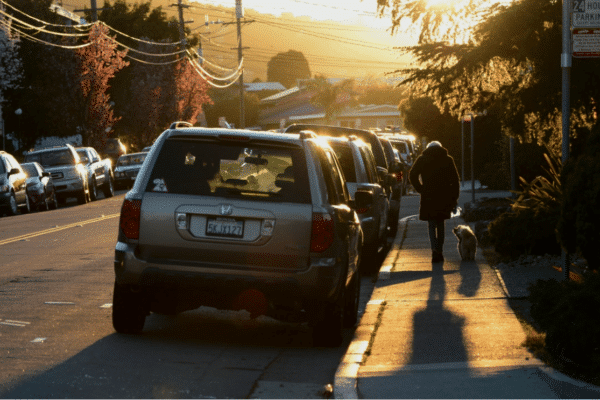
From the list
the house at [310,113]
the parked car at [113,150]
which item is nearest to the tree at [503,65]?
the parked car at [113,150]

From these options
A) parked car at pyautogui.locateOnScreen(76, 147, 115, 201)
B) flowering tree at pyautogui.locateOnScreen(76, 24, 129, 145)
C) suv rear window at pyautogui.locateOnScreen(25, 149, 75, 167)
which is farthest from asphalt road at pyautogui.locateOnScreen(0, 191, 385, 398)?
flowering tree at pyautogui.locateOnScreen(76, 24, 129, 145)

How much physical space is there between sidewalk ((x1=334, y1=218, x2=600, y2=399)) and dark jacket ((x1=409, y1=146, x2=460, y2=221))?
1.18 metres

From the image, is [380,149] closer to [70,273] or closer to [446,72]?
[446,72]

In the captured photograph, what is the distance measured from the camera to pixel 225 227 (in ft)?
26.5

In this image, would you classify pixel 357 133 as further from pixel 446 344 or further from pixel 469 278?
pixel 446 344

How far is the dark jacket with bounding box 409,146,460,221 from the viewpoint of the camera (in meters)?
14.6

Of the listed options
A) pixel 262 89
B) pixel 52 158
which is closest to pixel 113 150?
pixel 52 158

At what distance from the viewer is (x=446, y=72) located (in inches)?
691

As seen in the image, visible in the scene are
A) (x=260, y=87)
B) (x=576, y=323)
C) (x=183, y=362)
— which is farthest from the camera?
(x=260, y=87)

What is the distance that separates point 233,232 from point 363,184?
19.3ft

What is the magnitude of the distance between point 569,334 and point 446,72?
Answer: 1073 cm

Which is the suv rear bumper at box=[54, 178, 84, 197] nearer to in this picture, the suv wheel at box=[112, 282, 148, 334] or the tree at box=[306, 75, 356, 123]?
the suv wheel at box=[112, 282, 148, 334]

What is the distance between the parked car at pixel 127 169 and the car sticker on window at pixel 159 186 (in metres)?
34.8

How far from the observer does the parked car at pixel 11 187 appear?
26797mm
